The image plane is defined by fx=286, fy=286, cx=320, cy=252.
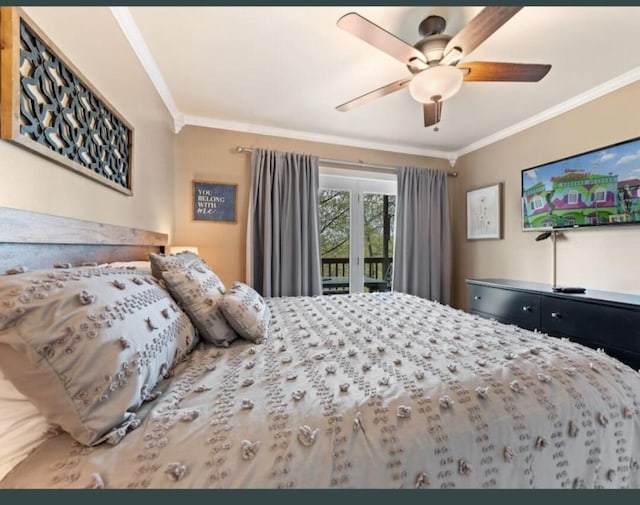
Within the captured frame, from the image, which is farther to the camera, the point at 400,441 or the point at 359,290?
the point at 359,290

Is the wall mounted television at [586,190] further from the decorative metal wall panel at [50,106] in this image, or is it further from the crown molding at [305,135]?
the decorative metal wall panel at [50,106]

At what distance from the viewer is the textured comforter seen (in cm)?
65

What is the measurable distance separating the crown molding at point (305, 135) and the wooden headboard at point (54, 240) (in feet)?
5.90

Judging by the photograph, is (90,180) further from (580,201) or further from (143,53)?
(580,201)

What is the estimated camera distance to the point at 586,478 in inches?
35.8

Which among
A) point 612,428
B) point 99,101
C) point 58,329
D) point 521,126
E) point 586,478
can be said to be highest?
point 521,126

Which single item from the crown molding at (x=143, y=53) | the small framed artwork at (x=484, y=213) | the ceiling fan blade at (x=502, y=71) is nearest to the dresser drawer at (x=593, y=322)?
the small framed artwork at (x=484, y=213)

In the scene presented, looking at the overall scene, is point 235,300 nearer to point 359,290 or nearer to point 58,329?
point 58,329

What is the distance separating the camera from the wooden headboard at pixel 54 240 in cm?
88

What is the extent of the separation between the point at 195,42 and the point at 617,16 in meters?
2.55

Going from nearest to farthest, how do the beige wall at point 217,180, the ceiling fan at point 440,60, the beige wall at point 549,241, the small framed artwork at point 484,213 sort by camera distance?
1. the ceiling fan at point 440,60
2. the beige wall at point 549,241
3. the beige wall at point 217,180
4. the small framed artwork at point 484,213

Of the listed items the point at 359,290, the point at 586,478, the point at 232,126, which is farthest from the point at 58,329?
the point at 359,290

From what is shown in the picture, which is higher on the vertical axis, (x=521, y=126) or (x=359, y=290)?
(x=521, y=126)

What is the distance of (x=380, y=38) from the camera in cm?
150
